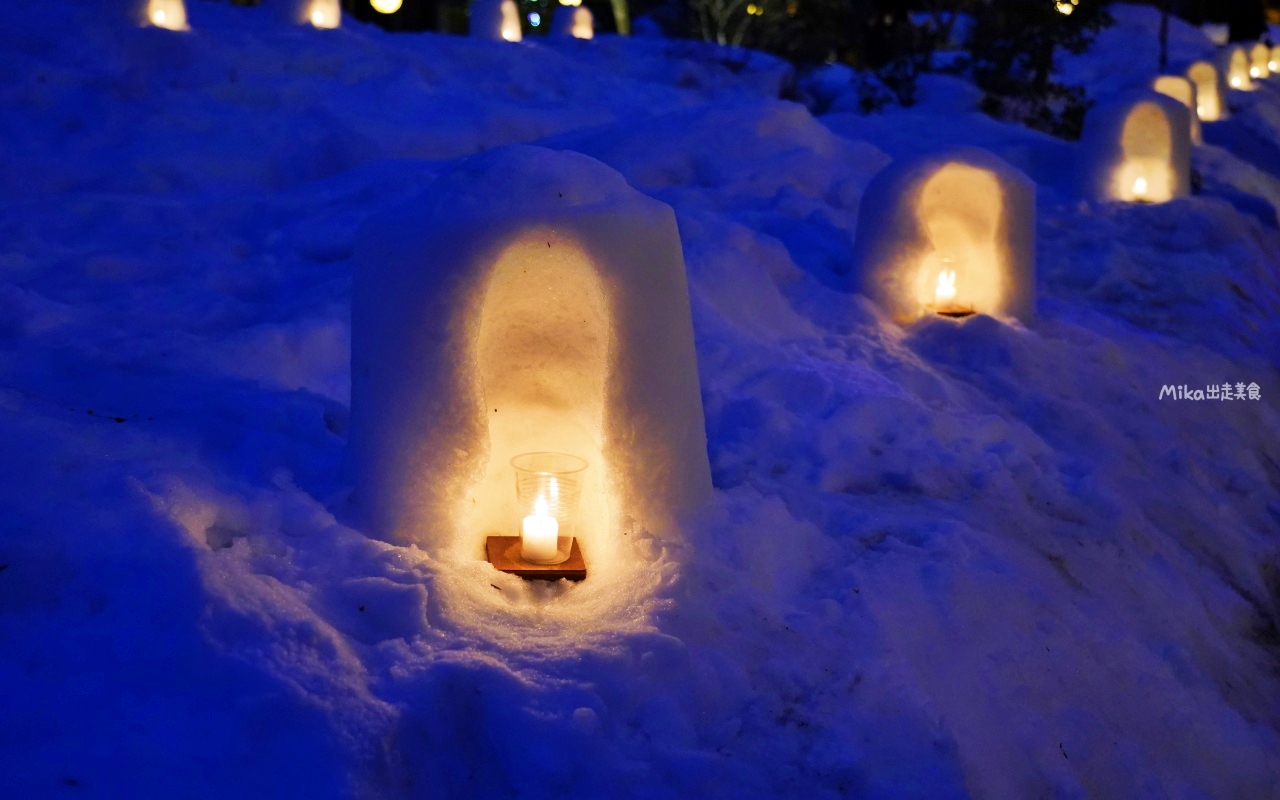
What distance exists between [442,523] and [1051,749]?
75.5 inches

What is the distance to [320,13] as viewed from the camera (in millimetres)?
13625

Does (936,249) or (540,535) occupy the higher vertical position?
(936,249)

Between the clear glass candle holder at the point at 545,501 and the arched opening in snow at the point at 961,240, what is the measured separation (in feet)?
13.3

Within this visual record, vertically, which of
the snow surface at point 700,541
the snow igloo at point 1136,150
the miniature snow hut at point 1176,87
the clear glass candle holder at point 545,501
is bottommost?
the snow surface at point 700,541

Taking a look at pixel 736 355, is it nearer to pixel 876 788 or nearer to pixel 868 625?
pixel 868 625

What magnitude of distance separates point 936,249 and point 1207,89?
1373 centimetres

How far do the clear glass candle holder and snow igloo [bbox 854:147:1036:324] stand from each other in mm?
3912

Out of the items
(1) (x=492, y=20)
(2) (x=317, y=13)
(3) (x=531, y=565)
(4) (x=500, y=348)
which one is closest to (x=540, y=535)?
(3) (x=531, y=565)

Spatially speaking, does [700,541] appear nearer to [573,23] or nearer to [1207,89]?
[573,23]

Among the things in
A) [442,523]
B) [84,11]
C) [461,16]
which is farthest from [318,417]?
[461,16]

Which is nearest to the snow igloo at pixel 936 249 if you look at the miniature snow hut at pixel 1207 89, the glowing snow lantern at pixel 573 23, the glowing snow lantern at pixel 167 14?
the glowing snow lantern at pixel 167 14

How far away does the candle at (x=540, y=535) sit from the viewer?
3057 mm

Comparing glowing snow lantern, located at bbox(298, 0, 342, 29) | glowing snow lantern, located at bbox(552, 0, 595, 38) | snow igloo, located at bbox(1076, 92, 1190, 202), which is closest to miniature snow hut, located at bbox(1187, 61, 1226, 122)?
snow igloo, located at bbox(1076, 92, 1190, 202)

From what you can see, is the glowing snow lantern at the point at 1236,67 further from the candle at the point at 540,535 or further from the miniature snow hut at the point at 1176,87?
the candle at the point at 540,535
